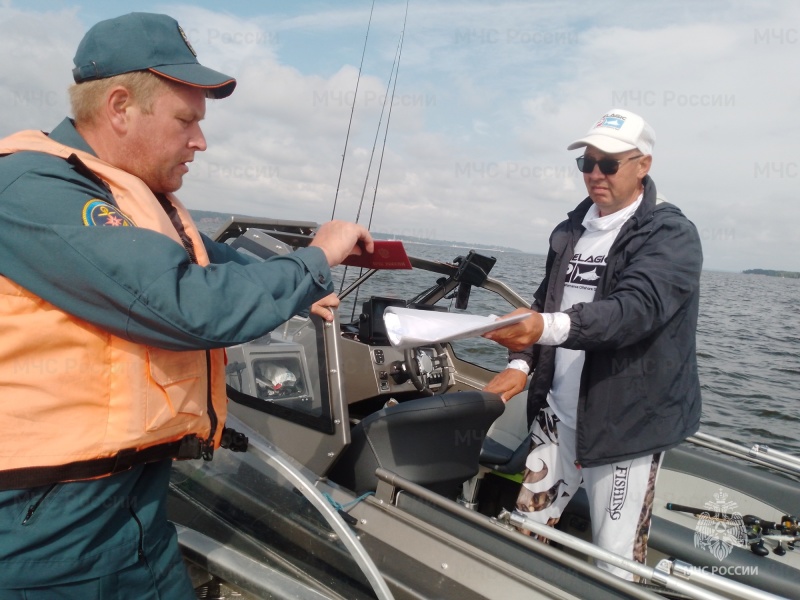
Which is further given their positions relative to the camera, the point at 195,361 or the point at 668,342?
the point at 668,342

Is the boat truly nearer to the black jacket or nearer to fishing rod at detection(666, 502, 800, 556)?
fishing rod at detection(666, 502, 800, 556)

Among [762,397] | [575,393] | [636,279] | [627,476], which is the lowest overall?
[762,397]

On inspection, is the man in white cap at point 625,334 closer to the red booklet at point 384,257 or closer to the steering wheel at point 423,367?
the red booklet at point 384,257

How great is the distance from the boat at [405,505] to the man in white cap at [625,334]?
300 mm

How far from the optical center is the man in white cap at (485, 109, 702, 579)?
1958 millimetres

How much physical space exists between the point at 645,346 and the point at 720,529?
5.64 feet

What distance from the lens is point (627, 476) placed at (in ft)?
7.31

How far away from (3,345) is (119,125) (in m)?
0.52

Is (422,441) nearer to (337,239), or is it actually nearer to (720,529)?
(337,239)

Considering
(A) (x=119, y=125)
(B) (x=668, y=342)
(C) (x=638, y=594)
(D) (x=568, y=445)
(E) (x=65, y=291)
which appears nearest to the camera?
(E) (x=65, y=291)

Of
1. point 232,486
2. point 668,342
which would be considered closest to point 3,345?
point 232,486

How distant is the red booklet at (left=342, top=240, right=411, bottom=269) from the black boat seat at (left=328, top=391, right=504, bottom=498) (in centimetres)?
76

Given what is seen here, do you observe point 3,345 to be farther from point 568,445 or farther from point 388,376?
point 388,376

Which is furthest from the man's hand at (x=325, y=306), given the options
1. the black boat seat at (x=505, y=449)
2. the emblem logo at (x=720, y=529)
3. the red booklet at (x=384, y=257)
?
the emblem logo at (x=720, y=529)
